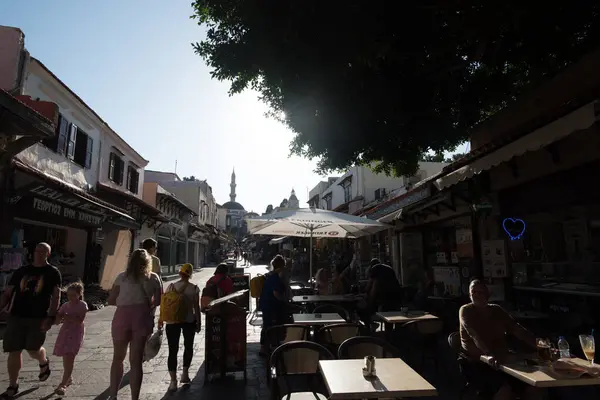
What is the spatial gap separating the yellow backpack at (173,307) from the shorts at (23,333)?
1436 millimetres

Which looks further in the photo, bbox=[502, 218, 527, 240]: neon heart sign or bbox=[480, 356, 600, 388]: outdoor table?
bbox=[502, 218, 527, 240]: neon heart sign

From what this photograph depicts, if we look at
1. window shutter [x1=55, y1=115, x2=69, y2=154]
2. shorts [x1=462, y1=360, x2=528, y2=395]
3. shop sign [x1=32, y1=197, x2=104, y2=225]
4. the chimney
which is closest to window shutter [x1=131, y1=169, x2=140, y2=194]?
window shutter [x1=55, y1=115, x2=69, y2=154]

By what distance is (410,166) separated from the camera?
9711mm

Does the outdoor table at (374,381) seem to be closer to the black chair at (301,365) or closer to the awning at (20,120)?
the black chair at (301,365)

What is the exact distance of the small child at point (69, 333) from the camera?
15.9 ft

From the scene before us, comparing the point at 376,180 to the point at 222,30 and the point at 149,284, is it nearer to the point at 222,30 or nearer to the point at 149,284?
the point at 222,30

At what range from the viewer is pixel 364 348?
392 cm

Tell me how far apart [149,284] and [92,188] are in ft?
41.4

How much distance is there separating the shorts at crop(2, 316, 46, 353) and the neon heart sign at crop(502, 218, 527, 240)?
7791mm

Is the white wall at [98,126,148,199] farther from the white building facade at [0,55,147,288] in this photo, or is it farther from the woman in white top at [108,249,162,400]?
the woman in white top at [108,249,162,400]

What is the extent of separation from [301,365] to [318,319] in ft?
7.13

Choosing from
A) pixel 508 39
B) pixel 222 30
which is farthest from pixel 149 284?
pixel 508 39

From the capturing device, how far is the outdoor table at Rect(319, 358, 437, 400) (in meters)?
2.71

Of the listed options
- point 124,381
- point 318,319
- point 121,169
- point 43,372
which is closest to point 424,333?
point 318,319
